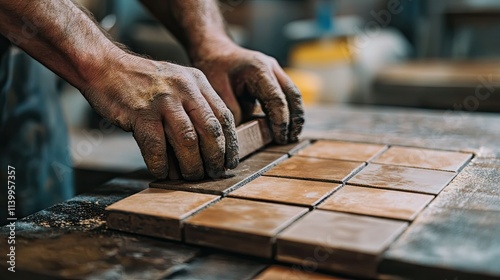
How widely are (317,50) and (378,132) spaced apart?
2696 mm

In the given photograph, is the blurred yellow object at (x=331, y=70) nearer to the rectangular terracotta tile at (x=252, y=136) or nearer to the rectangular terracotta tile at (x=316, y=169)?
the rectangular terracotta tile at (x=252, y=136)

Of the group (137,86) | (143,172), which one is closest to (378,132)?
(143,172)

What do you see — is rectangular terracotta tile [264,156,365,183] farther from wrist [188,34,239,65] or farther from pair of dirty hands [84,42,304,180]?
wrist [188,34,239,65]

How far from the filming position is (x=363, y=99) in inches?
176

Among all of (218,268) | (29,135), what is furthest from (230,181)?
(29,135)

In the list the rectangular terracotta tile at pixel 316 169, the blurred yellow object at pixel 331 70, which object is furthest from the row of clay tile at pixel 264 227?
the blurred yellow object at pixel 331 70

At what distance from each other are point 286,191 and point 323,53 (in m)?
3.32

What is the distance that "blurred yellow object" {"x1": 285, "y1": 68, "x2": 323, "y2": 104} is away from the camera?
3967 mm

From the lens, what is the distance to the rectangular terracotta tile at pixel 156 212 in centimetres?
115

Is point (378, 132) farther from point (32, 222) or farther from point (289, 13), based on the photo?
point (289, 13)

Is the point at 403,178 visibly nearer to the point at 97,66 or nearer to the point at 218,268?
the point at 218,268

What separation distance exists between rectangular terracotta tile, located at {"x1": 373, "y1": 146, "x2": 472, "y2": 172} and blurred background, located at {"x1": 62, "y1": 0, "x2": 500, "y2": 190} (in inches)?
83.9

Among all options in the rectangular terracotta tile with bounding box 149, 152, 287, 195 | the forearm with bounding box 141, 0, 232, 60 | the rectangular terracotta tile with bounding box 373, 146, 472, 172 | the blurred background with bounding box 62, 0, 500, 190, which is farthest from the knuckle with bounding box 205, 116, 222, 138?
the blurred background with bounding box 62, 0, 500, 190

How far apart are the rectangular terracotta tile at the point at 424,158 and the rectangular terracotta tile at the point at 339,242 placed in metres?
0.43
